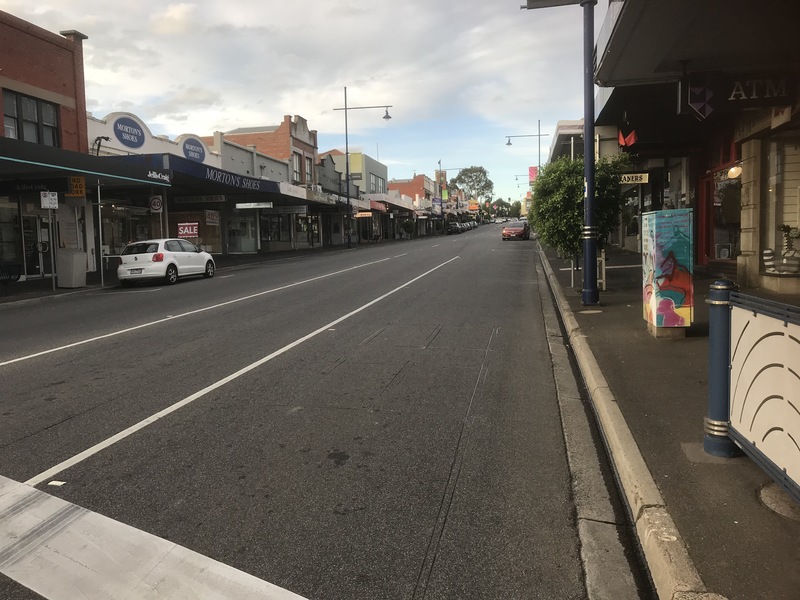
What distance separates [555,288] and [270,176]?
102 feet

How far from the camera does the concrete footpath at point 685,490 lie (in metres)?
2.96

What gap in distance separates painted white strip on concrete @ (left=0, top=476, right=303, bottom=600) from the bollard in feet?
9.75

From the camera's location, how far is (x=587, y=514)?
3.86m

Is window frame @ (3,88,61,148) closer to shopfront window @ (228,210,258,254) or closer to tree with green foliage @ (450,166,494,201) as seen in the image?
shopfront window @ (228,210,258,254)

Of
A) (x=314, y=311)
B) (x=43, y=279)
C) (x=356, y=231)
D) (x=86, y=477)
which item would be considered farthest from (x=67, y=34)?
(x=356, y=231)

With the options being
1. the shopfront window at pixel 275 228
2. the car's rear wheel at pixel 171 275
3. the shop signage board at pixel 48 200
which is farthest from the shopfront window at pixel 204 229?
the shop signage board at pixel 48 200

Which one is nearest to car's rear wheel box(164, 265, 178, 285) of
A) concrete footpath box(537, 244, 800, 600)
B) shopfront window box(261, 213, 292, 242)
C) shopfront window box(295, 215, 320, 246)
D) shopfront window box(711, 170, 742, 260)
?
concrete footpath box(537, 244, 800, 600)

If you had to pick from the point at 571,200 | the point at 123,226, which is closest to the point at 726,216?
the point at 571,200

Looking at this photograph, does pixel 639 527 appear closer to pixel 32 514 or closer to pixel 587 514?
pixel 587 514

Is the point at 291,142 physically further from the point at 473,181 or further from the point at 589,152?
the point at 473,181

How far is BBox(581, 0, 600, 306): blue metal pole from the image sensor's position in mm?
10531

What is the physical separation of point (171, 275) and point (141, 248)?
1.20 metres

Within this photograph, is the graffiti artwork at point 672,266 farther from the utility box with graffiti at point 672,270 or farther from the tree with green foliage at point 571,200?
the tree with green foliage at point 571,200

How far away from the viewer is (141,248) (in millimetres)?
19188
